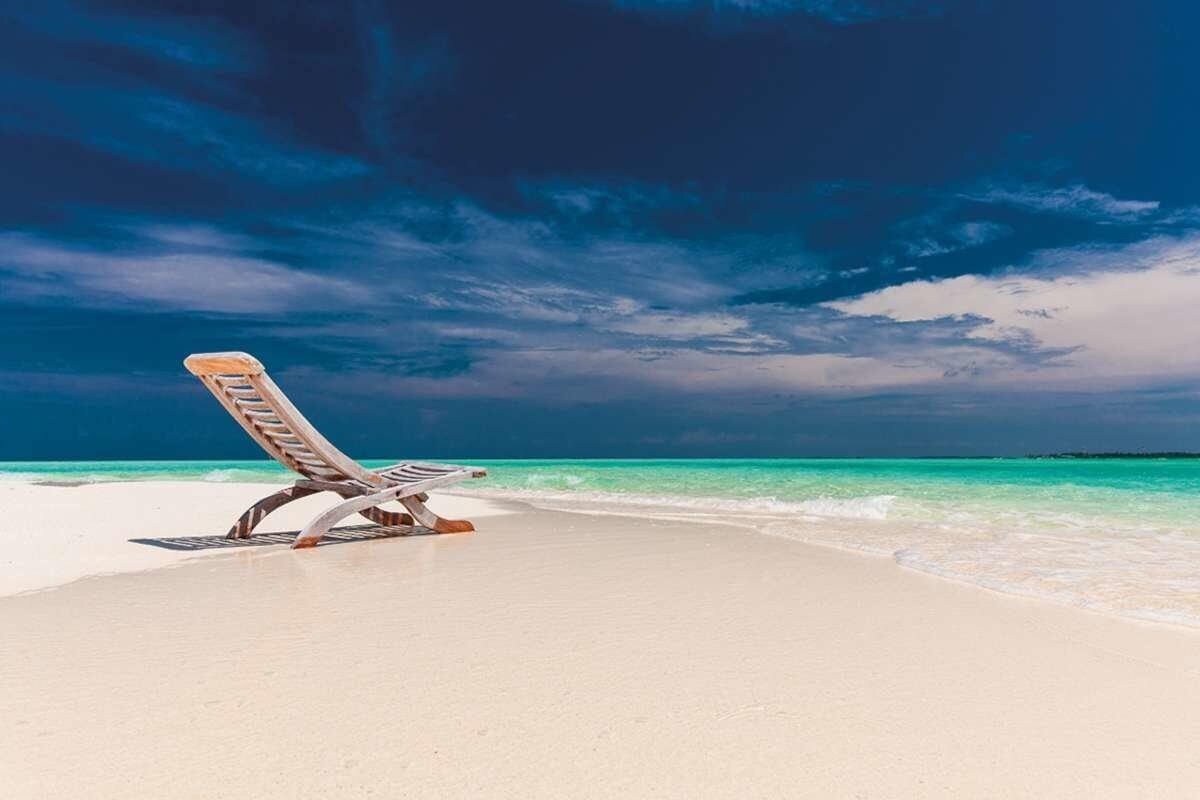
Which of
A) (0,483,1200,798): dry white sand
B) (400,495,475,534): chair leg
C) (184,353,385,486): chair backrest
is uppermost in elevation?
(184,353,385,486): chair backrest

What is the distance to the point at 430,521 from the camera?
8391 millimetres

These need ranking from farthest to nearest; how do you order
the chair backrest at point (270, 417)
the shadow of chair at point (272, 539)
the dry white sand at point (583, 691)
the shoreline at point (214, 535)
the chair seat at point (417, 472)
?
the chair seat at point (417, 472)
the shadow of chair at point (272, 539)
the chair backrest at point (270, 417)
the shoreline at point (214, 535)
the dry white sand at point (583, 691)

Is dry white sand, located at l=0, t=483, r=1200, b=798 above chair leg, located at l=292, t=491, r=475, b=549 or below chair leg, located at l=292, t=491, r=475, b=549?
below

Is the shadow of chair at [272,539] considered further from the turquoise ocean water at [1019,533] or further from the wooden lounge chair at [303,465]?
the turquoise ocean water at [1019,533]

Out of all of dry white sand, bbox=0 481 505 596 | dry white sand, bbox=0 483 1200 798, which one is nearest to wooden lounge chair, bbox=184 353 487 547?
dry white sand, bbox=0 481 505 596

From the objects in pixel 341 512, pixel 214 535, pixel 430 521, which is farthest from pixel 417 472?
pixel 214 535

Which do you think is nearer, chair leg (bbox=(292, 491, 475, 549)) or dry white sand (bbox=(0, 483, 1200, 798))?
dry white sand (bbox=(0, 483, 1200, 798))

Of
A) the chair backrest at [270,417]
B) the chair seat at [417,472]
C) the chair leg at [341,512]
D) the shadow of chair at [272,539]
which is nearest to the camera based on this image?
the chair backrest at [270,417]

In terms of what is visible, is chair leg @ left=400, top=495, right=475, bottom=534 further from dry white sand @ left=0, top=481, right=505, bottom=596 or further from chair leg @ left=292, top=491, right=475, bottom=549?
dry white sand @ left=0, top=481, right=505, bottom=596

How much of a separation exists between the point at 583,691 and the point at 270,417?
6100mm

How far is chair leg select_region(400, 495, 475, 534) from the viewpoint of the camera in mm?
8180

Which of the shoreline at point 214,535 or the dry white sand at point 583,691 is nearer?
the dry white sand at point 583,691

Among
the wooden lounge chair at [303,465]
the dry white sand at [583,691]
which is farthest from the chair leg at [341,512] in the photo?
the dry white sand at [583,691]

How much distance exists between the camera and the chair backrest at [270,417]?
680cm
